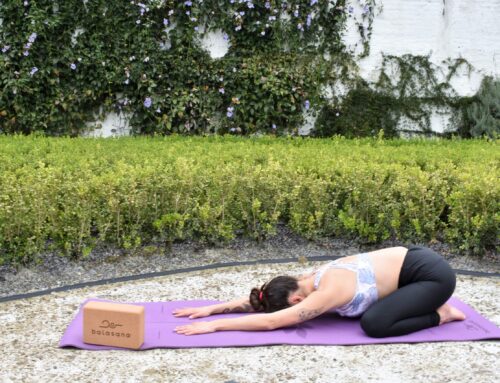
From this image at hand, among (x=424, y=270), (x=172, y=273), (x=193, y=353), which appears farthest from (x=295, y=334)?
(x=172, y=273)

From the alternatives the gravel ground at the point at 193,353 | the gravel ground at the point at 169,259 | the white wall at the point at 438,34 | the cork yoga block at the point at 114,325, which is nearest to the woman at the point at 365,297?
the gravel ground at the point at 193,353

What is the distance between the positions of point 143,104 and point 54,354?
6458 mm

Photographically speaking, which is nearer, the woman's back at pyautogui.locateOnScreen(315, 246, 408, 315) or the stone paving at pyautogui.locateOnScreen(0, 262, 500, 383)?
the stone paving at pyautogui.locateOnScreen(0, 262, 500, 383)

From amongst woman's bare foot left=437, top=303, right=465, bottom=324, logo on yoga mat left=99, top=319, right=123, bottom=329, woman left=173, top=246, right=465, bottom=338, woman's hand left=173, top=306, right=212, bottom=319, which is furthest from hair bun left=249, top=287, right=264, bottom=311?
woman's bare foot left=437, top=303, right=465, bottom=324

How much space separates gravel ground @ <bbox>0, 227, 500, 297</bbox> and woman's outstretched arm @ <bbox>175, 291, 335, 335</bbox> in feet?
4.39

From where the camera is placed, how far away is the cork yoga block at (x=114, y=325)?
3.74 metres

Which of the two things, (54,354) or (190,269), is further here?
(190,269)

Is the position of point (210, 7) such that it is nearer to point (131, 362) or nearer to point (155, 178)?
point (155, 178)

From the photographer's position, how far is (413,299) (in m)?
4.06

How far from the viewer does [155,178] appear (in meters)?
5.65

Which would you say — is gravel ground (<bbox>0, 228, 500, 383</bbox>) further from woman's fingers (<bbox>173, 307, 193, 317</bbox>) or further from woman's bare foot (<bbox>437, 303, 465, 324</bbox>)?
woman's fingers (<bbox>173, 307, 193, 317</bbox>)

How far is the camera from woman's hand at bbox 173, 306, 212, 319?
425 cm

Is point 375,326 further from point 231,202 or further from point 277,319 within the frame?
point 231,202

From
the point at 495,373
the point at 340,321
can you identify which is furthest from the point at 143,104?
the point at 495,373
